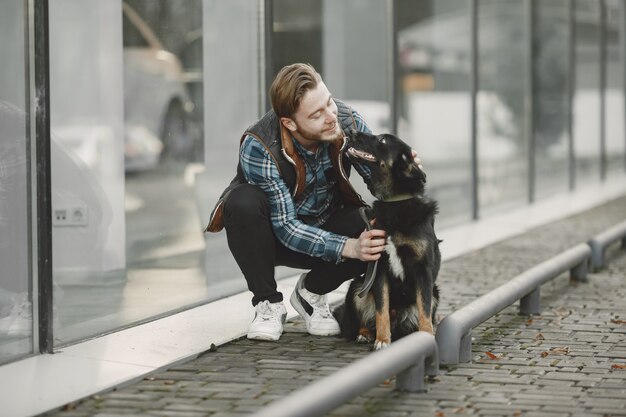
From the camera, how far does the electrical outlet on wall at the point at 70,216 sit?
6281 mm

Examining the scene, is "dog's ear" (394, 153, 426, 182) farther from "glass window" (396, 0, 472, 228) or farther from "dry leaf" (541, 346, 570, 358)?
"glass window" (396, 0, 472, 228)

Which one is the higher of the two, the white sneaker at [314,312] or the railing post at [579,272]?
the white sneaker at [314,312]

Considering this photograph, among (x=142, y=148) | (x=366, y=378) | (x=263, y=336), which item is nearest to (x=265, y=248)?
(x=263, y=336)

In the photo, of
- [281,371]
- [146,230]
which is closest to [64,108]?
[146,230]

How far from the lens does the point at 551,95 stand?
16219 millimetres

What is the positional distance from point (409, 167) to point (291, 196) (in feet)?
2.24

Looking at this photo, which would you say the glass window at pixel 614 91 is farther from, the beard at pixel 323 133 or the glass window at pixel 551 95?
the beard at pixel 323 133

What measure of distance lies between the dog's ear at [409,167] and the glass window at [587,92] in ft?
41.1

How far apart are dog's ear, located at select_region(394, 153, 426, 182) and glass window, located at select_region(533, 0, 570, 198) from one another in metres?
10.0

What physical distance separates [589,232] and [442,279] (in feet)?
11.6

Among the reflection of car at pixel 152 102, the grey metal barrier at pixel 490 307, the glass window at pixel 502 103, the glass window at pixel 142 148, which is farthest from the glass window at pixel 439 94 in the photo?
the reflection of car at pixel 152 102

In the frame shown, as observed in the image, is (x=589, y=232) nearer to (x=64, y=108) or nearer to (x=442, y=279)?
(x=442, y=279)

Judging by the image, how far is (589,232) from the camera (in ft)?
37.5

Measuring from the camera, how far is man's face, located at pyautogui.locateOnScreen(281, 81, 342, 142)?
573 cm
